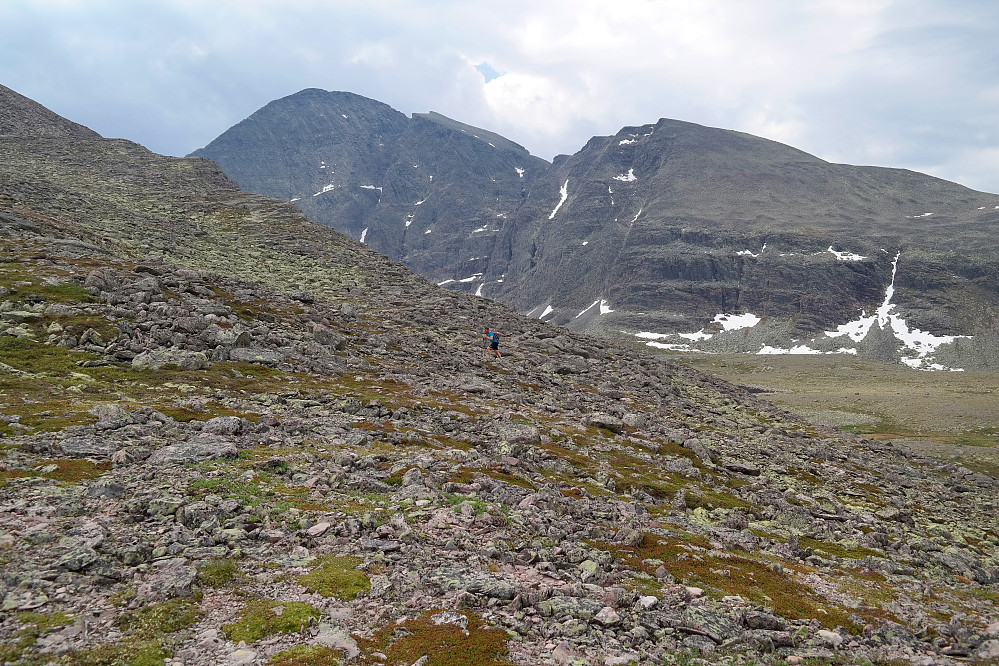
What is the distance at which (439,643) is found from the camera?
38.1ft

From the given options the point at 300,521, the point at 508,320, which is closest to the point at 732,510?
the point at 300,521

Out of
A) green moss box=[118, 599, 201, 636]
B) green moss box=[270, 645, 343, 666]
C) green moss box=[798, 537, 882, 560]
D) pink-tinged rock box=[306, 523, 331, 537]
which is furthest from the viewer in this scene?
green moss box=[798, 537, 882, 560]

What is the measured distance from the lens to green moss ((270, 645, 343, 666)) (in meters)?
10.5

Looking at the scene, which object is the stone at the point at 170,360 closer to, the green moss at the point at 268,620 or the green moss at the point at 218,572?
the green moss at the point at 218,572

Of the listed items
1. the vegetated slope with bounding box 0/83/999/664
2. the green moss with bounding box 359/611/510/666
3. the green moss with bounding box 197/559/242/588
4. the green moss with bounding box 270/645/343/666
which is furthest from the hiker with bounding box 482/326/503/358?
the green moss with bounding box 270/645/343/666

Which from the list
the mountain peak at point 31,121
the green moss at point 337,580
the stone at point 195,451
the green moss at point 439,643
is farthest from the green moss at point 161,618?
the mountain peak at point 31,121

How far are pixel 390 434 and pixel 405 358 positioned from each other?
21.1 metres

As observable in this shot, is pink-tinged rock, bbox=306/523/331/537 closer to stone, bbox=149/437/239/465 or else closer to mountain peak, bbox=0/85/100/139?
stone, bbox=149/437/239/465

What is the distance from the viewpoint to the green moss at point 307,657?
413 inches

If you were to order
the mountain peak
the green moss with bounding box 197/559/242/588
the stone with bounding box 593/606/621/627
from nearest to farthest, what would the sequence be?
1. the green moss with bounding box 197/559/242/588
2. the stone with bounding box 593/606/621/627
3. the mountain peak

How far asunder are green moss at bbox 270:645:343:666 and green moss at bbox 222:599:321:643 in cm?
80

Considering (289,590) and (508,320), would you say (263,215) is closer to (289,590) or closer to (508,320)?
(508,320)

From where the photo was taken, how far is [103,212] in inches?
2729

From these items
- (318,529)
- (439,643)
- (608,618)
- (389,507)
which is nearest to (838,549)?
A: (608,618)
